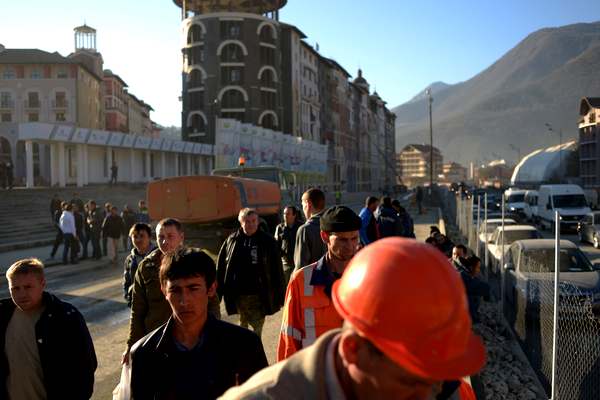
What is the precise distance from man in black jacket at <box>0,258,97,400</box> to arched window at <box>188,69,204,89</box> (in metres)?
71.8

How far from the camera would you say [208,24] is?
72625 millimetres

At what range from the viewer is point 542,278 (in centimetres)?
902

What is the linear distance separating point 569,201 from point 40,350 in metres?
30.3

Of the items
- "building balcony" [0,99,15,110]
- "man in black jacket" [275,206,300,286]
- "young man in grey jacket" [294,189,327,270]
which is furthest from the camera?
"building balcony" [0,99,15,110]

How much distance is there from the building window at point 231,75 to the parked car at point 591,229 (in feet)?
175

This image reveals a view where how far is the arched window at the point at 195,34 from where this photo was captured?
73438mm

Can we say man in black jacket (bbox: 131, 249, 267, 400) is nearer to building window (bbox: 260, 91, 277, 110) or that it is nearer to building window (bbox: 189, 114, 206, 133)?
building window (bbox: 189, 114, 206, 133)

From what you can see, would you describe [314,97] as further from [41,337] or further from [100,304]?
[41,337]

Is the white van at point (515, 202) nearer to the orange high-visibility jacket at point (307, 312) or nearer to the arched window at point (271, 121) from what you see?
the orange high-visibility jacket at point (307, 312)

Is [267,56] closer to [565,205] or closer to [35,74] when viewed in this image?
[35,74]

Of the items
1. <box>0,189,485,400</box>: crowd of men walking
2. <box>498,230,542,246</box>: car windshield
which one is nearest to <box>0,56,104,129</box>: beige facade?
<box>498,230,542,246</box>: car windshield

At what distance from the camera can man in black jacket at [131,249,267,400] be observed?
2.75m

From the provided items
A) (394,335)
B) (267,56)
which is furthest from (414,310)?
(267,56)

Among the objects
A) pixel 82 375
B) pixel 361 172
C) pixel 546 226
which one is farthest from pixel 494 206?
pixel 361 172
